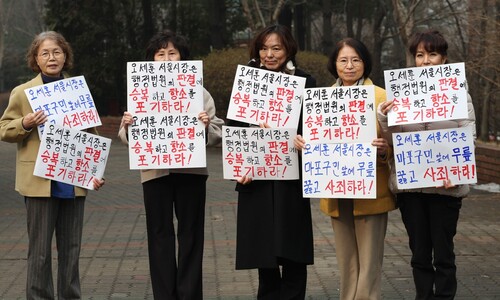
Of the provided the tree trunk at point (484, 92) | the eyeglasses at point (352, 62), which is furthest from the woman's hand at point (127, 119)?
the tree trunk at point (484, 92)

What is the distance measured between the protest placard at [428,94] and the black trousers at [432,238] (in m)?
0.56

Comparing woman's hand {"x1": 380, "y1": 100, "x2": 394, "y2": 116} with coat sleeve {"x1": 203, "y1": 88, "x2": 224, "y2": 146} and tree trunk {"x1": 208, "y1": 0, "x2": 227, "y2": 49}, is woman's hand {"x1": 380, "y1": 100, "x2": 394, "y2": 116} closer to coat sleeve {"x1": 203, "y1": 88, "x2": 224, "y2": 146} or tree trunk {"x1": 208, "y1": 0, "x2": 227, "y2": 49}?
coat sleeve {"x1": 203, "y1": 88, "x2": 224, "y2": 146}

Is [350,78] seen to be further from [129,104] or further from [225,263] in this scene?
[225,263]

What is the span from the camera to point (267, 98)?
6.95 meters

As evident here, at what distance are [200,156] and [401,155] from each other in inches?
52.6

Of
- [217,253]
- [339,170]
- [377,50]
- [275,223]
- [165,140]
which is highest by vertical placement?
[377,50]

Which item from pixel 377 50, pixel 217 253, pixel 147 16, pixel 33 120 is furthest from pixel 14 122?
pixel 377 50

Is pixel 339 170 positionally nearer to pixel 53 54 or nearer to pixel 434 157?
pixel 434 157

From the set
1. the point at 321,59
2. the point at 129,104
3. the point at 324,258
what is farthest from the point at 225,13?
the point at 129,104

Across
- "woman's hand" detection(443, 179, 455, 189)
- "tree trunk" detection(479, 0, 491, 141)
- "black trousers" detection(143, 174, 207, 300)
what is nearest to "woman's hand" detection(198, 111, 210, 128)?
"black trousers" detection(143, 174, 207, 300)

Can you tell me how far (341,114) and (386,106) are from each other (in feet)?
0.97

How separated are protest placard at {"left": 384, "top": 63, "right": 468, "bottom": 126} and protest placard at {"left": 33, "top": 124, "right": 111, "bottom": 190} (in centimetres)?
196

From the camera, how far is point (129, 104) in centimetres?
711

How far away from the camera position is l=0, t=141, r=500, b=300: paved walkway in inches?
328
